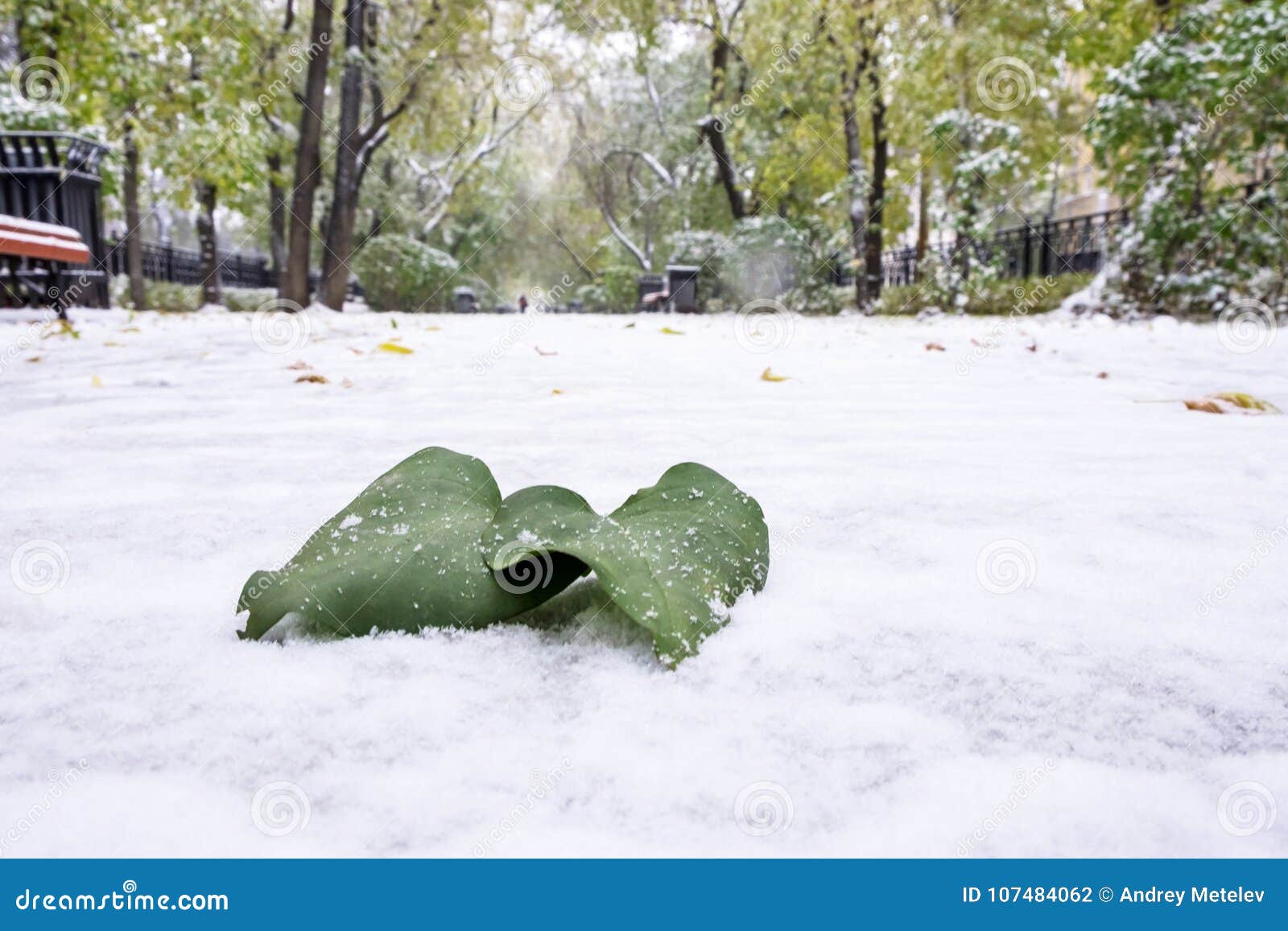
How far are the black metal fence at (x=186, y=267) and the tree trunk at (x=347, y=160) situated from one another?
20.0 ft

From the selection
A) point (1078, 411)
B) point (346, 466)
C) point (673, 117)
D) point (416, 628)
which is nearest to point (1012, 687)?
point (416, 628)

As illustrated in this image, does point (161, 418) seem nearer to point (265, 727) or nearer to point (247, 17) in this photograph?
point (265, 727)

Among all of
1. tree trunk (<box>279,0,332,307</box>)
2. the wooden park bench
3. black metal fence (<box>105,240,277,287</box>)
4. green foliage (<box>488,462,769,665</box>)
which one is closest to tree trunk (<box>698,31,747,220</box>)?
tree trunk (<box>279,0,332,307</box>)

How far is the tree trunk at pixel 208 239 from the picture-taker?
577 inches

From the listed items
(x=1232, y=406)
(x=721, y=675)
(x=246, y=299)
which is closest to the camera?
(x=721, y=675)

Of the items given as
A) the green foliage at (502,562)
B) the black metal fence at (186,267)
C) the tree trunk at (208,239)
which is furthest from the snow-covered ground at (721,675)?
the black metal fence at (186,267)

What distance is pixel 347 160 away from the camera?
394 inches

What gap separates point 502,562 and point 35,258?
25.7 feet

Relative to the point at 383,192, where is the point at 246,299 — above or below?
below

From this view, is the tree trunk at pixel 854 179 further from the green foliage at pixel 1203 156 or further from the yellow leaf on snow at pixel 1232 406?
the yellow leaf on snow at pixel 1232 406

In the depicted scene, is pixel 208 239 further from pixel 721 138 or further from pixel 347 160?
pixel 721 138

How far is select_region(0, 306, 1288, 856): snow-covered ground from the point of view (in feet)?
2.10

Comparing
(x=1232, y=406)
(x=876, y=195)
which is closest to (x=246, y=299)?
(x=876, y=195)

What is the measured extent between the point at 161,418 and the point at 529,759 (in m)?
1.97
